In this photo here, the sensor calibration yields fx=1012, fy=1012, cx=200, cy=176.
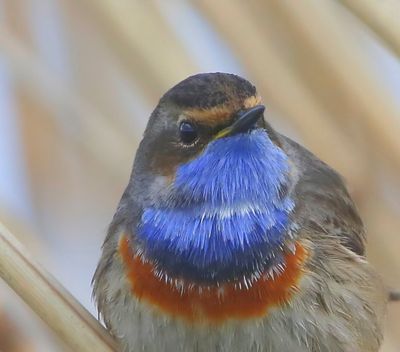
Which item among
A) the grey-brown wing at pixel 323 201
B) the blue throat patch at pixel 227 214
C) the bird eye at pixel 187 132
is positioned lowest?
the grey-brown wing at pixel 323 201

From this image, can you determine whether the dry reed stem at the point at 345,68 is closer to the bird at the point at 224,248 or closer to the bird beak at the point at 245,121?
the bird at the point at 224,248

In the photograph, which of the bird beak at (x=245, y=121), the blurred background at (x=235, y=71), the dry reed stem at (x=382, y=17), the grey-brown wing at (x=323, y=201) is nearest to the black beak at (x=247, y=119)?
the bird beak at (x=245, y=121)

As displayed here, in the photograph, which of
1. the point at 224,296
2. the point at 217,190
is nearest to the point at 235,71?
the point at 217,190

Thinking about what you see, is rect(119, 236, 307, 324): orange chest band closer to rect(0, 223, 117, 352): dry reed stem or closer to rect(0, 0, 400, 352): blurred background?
rect(0, 223, 117, 352): dry reed stem

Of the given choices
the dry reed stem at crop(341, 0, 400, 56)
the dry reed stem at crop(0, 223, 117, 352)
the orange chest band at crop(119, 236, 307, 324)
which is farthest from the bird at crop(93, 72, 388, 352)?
the dry reed stem at crop(341, 0, 400, 56)

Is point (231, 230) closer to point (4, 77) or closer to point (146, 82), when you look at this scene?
point (146, 82)

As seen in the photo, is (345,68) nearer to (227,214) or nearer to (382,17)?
(382,17)
